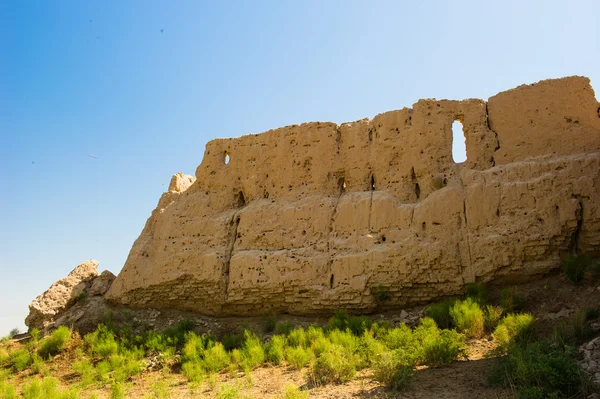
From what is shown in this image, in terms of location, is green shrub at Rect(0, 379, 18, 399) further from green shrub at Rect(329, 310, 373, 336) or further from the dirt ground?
green shrub at Rect(329, 310, 373, 336)

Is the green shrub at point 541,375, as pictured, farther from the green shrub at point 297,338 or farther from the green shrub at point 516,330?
the green shrub at point 297,338

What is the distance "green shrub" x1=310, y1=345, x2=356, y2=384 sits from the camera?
643 centimetres

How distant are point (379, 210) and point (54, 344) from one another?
8.32m

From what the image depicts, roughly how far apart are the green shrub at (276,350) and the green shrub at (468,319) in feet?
10.3

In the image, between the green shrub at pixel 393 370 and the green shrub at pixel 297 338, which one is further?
the green shrub at pixel 297 338

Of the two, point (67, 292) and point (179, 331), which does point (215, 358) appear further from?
point (67, 292)

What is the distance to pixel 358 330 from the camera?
8633 millimetres

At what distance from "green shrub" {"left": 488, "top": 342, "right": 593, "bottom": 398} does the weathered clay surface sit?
3.62 meters

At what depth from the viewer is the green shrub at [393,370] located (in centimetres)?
562

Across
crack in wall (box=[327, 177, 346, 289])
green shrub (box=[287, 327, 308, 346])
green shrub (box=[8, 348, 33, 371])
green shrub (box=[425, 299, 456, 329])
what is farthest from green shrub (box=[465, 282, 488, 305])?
green shrub (box=[8, 348, 33, 371])

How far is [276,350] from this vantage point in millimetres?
8195

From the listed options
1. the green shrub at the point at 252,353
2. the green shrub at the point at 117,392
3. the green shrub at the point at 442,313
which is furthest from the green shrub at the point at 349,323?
the green shrub at the point at 117,392

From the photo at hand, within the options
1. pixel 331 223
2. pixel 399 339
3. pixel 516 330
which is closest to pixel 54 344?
pixel 331 223

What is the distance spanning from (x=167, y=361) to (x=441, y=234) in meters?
6.33
